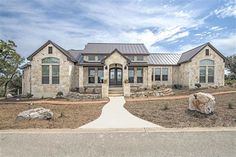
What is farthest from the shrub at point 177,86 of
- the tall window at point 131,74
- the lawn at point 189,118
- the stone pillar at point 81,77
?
the lawn at point 189,118

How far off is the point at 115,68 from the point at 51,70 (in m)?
8.75

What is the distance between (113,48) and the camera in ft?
115

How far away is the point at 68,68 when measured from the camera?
28.8m

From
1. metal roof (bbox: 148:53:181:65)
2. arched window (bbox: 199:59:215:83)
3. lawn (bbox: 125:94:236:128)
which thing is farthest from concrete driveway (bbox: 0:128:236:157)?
metal roof (bbox: 148:53:181:65)

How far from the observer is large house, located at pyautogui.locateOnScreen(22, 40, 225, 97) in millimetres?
28594

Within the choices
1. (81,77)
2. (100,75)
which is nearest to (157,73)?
(100,75)

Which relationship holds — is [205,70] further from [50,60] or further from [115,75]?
[50,60]

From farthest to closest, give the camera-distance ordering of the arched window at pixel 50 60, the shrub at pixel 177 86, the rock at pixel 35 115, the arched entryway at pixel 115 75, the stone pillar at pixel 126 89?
the shrub at pixel 177 86, the arched entryway at pixel 115 75, the arched window at pixel 50 60, the stone pillar at pixel 126 89, the rock at pixel 35 115

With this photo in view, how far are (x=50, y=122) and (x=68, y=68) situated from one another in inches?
729

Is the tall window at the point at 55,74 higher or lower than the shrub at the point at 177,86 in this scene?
higher

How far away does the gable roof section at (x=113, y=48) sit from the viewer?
33528 mm

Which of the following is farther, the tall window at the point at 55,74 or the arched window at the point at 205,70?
the arched window at the point at 205,70

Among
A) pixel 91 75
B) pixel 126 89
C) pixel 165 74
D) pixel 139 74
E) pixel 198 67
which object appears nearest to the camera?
pixel 126 89

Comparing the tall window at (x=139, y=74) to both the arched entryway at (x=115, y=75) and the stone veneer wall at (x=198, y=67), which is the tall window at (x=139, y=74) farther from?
the stone veneer wall at (x=198, y=67)
